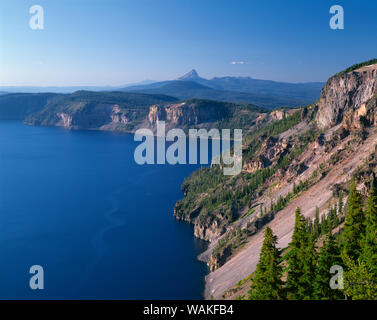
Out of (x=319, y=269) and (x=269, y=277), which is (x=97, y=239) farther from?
(x=319, y=269)

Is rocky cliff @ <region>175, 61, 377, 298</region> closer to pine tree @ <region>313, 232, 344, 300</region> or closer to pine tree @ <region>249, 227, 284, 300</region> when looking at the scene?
pine tree @ <region>249, 227, 284, 300</region>

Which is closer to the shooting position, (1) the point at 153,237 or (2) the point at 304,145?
(1) the point at 153,237

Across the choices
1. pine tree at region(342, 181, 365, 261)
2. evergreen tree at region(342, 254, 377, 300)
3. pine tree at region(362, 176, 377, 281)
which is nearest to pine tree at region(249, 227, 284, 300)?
evergreen tree at region(342, 254, 377, 300)

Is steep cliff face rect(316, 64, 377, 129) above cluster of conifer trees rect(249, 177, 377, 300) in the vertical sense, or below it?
above

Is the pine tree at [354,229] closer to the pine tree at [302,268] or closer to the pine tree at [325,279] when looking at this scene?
the pine tree at [325,279]

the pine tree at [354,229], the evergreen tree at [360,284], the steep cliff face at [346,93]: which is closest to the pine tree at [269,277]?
the evergreen tree at [360,284]
